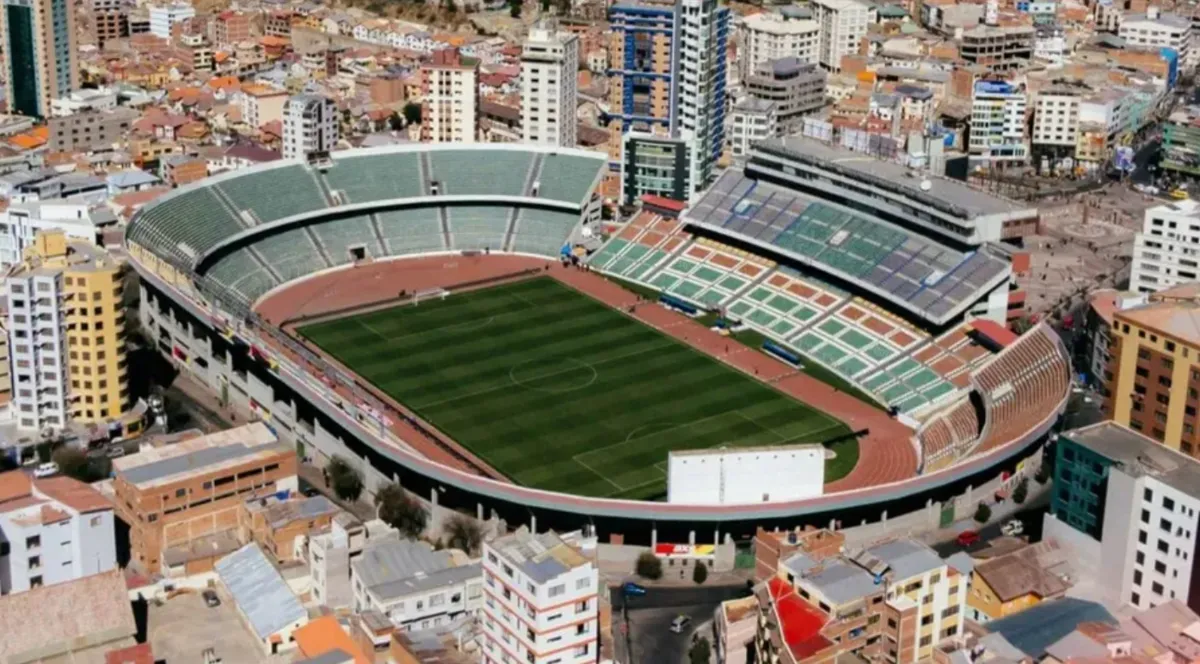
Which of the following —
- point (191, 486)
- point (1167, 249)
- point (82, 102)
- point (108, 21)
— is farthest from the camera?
point (108, 21)

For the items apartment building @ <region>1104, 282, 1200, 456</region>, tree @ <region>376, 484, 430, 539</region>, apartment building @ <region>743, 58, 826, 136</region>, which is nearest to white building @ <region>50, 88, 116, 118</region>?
apartment building @ <region>743, 58, 826, 136</region>

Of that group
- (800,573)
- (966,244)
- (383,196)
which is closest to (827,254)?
(966,244)

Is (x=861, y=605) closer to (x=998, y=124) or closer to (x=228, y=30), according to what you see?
(x=998, y=124)

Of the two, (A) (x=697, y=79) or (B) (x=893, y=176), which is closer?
(B) (x=893, y=176)

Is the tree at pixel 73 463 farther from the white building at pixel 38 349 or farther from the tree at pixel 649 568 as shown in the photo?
the tree at pixel 649 568

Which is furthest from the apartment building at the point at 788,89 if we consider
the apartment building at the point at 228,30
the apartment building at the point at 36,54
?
the apartment building at the point at 36,54

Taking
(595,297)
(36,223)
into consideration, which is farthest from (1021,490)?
(36,223)
